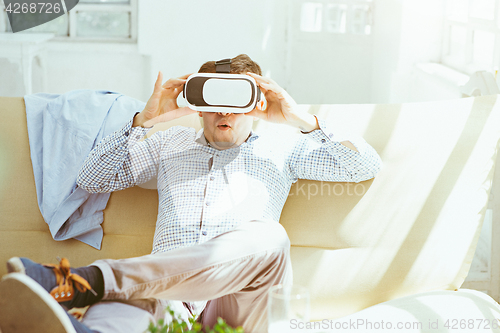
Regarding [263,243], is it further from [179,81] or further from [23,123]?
[23,123]

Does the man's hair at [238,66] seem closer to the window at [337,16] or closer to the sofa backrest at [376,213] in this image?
the sofa backrest at [376,213]

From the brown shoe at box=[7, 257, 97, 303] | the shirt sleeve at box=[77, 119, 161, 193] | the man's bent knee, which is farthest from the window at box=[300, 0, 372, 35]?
the brown shoe at box=[7, 257, 97, 303]

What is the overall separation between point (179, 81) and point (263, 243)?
0.57 meters

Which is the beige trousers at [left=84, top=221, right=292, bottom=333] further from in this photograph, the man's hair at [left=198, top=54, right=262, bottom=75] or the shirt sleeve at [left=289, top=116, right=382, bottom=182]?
the man's hair at [left=198, top=54, right=262, bottom=75]

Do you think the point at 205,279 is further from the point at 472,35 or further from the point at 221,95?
the point at 472,35

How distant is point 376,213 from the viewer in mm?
1357

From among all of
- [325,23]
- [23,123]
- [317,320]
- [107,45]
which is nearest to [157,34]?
[107,45]

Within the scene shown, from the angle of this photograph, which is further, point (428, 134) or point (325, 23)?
point (325, 23)

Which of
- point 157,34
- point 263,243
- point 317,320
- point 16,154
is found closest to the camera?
point 263,243

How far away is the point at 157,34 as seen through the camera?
311cm

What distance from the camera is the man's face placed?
4.51 feet

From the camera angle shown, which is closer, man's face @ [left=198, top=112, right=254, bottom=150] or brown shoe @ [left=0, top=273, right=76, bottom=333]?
brown shoe @ [left=0, top=273, right=76, bottom=333]

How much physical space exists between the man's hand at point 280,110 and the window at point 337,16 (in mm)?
2030

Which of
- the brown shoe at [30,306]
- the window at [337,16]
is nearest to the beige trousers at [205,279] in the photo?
the brown shoe at [30,306]
